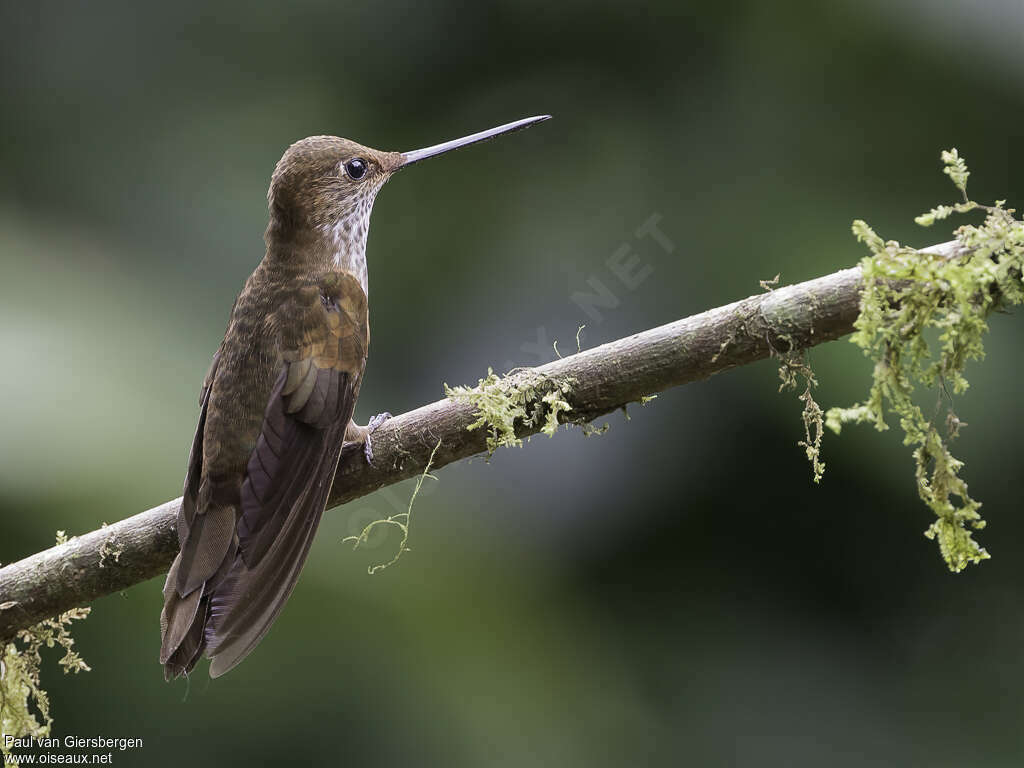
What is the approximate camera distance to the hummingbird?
242 centimetres

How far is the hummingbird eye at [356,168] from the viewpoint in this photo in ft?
10.5

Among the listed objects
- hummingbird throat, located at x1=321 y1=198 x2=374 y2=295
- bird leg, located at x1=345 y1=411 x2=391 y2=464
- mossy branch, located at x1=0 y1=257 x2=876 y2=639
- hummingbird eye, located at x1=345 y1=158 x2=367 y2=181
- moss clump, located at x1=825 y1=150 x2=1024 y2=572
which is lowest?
moss clump, located at x1=825 y1=150 x2=1024 y2=572

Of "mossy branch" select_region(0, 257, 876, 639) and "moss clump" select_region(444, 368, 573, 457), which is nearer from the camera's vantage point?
"mossy branch" select_region(0, 257, 876, 639)

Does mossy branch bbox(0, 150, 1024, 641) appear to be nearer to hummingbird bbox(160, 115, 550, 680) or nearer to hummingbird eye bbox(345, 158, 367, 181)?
hummingbird bbox(160, 115, 550, 680)

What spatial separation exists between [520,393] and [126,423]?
102 inches

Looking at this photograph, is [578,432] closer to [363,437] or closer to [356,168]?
[356,168]

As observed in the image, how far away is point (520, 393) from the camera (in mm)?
2355

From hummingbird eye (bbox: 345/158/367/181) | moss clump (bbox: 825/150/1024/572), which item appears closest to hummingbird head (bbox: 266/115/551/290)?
hummingbird eye (bbox: 345/158/367/181)

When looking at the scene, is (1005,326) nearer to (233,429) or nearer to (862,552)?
(862,552)

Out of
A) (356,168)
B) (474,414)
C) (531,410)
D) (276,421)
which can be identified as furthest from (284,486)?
(356,168)

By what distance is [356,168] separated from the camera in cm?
322

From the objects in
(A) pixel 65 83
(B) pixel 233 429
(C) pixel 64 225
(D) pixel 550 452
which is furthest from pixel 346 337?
(A) pixel 65 83

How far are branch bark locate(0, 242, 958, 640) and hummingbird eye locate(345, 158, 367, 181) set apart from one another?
1011 millimetres

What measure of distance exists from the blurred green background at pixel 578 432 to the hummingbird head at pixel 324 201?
1.51 m
